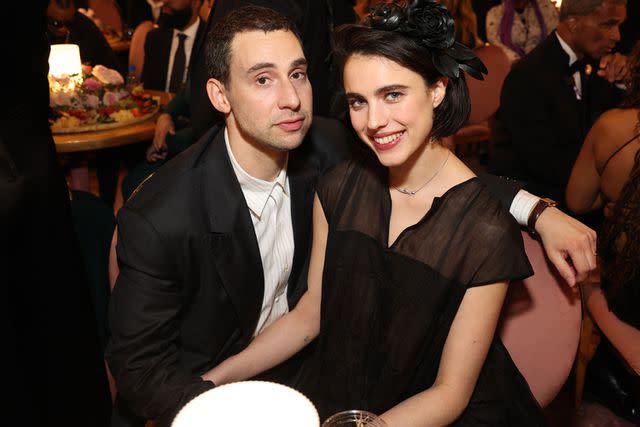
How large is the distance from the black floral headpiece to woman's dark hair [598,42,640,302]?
3.17ft

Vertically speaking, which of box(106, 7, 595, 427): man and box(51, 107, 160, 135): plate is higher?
box(106, 7, 595, 427): man

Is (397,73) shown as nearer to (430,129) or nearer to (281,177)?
(430,129)

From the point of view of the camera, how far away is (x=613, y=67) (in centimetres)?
337

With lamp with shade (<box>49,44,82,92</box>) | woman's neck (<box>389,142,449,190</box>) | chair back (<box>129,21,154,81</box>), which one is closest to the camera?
woman's neck (<box>389,142,449,190</box>)

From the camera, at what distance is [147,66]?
5289 millimetres

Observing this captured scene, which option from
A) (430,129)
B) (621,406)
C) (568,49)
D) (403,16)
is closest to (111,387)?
(430,129)

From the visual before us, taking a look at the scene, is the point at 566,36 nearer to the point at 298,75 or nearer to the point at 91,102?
the point at 298,75

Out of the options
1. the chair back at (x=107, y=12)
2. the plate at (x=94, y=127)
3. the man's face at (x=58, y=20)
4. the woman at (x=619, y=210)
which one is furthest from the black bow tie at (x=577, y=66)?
the chair back at (x=107, y=12)

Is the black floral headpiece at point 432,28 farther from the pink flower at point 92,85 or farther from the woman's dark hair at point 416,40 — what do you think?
the pink flower at point 92,85

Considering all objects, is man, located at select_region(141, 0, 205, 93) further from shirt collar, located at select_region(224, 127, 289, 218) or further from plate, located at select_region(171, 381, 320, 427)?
plate, located at select_region(171, 381, 320, 427)

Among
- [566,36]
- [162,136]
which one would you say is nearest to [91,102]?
[162,136]

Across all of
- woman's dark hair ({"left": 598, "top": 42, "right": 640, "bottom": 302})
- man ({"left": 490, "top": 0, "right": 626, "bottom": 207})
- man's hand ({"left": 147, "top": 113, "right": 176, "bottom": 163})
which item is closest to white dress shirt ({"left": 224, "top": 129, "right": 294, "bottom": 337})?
woman's dark hair ({"left": 598, "top": 42, "right": 640, "bottom": 302})

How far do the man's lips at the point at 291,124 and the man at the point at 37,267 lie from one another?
614 millimetres

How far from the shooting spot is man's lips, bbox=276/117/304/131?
1786 millimetres
